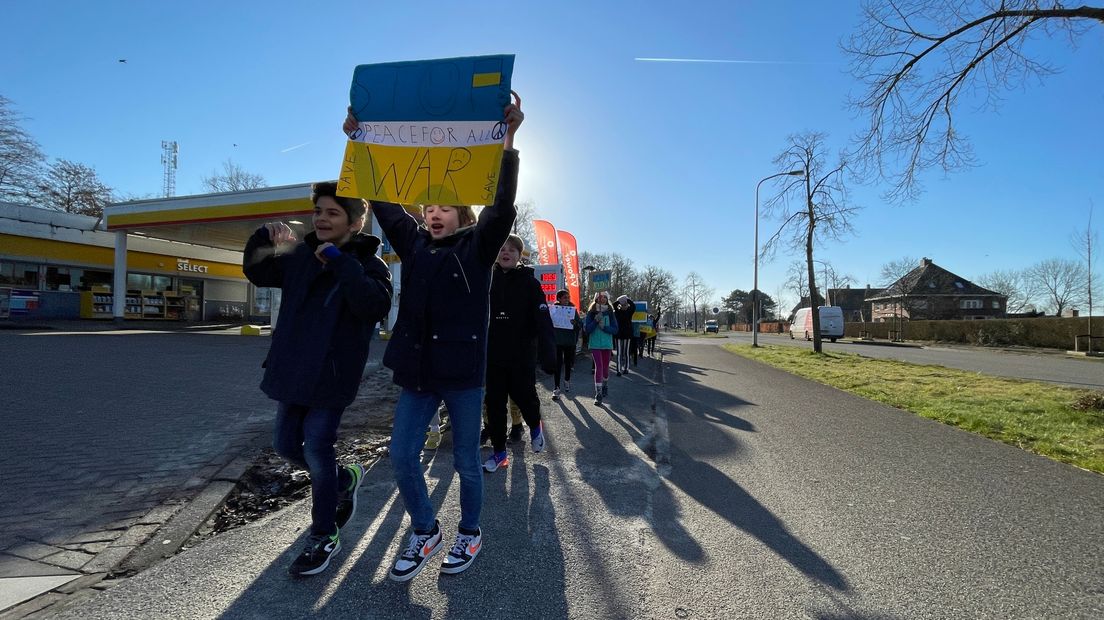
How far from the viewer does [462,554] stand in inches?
105

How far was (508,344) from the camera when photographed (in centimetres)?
457

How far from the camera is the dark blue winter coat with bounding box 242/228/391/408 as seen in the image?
2502 millimetres

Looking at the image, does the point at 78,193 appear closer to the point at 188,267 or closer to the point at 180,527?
the point at 188,267


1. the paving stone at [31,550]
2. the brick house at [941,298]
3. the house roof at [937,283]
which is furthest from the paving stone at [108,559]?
the house roof at [937,283]

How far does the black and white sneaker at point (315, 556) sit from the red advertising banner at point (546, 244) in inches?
490

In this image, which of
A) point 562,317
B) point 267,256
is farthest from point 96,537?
point 562,317

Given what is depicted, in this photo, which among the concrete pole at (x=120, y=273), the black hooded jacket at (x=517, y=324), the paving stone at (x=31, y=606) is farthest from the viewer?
the concrete pole at (x=120, y=273)

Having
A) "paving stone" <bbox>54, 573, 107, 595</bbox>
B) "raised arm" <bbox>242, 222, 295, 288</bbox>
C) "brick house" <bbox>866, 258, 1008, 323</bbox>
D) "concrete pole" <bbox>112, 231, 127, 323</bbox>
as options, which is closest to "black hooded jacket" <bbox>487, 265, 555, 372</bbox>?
"raised arm" <bbox>242, 222, 295, 288</bbox>

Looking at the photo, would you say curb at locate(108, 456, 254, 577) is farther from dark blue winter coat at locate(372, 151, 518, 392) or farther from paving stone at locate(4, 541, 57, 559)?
dark blue winter coat at locate(372, 151, 518, 392)

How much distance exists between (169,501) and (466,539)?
2242mm

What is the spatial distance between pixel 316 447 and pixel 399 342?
2.09ft

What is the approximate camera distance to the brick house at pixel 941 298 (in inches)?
2066

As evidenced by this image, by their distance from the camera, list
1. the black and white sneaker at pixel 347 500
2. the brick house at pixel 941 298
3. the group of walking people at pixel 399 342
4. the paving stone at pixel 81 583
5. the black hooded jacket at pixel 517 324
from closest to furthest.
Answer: the paving stone at pixel 81 583, the group of walking people at pixel 399 342, the black and white sneaker at pixel 347 500, the black hooded jacket at pixel 517 324, the brick house at pixel 941 298

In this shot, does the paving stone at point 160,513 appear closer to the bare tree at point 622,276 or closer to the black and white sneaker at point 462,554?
the black and white sneaker at point 462,554
